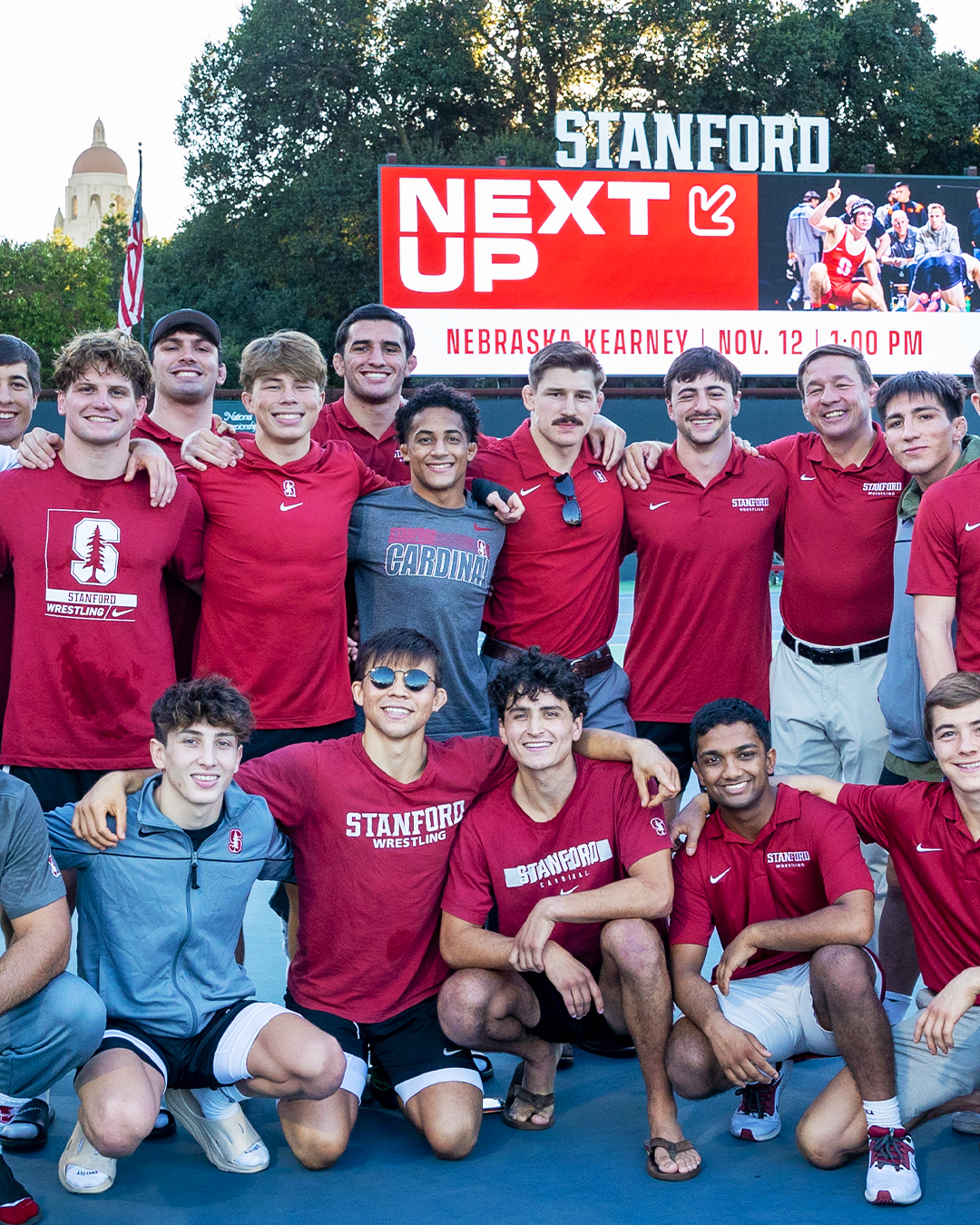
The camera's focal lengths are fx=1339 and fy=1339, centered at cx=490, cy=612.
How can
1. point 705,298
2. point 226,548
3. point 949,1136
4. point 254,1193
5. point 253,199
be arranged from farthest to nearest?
point 253,199 < point 705,298 < point 226,548 < point 949,1136 < point 254,1193

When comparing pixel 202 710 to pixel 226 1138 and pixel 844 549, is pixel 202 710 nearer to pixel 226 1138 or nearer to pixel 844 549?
pixel 226 1138

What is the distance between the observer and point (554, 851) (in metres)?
4.51

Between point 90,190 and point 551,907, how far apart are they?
165407 mm

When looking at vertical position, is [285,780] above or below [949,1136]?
above

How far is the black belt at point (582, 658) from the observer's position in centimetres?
543

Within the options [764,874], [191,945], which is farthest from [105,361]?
[764,874]

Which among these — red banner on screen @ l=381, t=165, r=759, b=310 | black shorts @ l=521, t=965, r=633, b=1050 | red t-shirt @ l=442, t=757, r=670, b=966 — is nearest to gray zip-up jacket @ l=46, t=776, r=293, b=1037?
red t-shirt @ l=442, t=757, r=670, b=966

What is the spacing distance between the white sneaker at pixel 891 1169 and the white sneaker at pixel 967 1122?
14.7 inches

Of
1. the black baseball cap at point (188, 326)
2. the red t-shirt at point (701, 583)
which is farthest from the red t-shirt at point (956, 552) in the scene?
the black baseball cap at point (188, 326)

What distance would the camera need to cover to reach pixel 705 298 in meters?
21.5

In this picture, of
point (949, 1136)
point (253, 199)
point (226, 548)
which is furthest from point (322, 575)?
point (253, 199)

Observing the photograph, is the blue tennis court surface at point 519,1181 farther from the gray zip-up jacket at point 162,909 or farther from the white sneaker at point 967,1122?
the gray zip-up jacket at point 162,909

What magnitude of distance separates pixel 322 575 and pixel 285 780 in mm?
1000

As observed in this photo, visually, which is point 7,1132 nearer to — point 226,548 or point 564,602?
point 226,548
